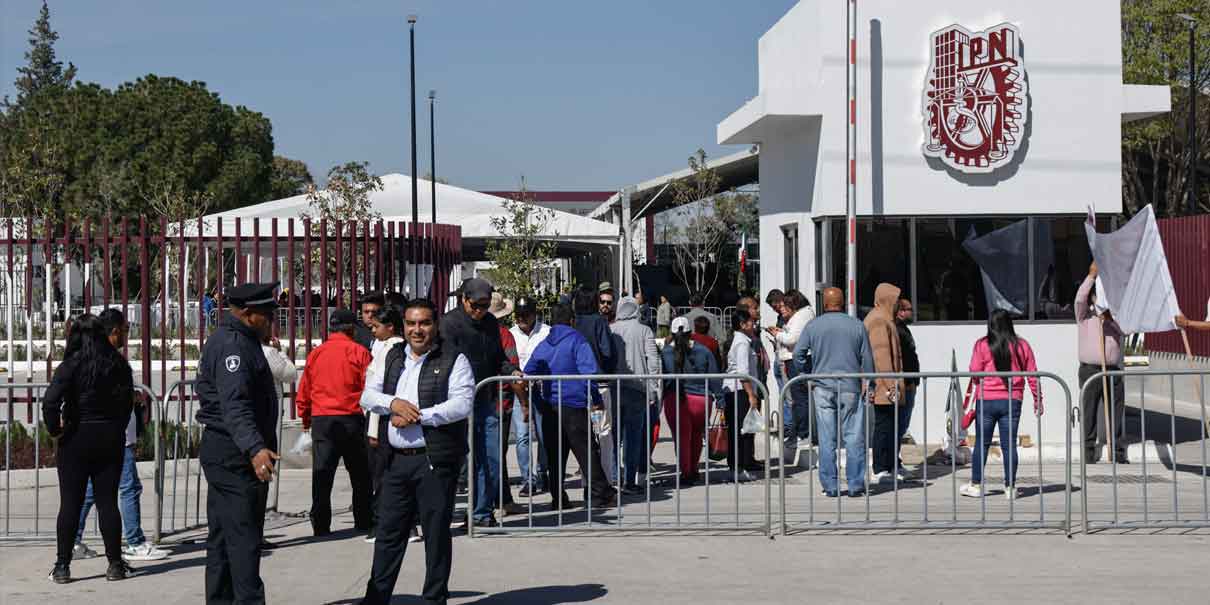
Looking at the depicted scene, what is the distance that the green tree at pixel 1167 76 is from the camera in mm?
36875

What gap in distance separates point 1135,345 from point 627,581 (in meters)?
20.8

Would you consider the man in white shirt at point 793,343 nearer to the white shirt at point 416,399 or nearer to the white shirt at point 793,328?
the white shirt at point 793,328

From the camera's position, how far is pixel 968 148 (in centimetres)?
1452

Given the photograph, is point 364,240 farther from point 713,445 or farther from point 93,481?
point 93,481

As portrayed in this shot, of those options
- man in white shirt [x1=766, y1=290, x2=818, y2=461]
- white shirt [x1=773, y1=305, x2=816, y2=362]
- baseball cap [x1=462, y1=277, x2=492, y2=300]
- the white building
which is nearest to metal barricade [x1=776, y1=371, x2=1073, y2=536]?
man in white shirt [x1=766, y1=290, x2=818, y2=461]

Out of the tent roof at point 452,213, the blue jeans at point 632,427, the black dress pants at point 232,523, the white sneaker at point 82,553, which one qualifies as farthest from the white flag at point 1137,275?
the tent roof at point 452,213

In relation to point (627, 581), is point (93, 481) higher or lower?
higher

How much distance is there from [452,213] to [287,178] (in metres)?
45.1

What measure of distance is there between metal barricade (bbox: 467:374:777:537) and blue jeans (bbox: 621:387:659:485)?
0.03 meters

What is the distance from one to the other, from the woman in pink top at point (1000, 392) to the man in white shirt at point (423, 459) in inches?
187

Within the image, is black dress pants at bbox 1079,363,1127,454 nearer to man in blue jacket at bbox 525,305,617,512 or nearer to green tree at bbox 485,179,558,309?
man in blue jacket at bbox 525,305,617,512

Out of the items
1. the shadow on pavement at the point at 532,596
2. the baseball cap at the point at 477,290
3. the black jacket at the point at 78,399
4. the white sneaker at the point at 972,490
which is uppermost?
the baseball cap at the point at 477,290

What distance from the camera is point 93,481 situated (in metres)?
8.42

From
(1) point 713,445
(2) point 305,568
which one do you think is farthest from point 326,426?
(1) point 713,445
